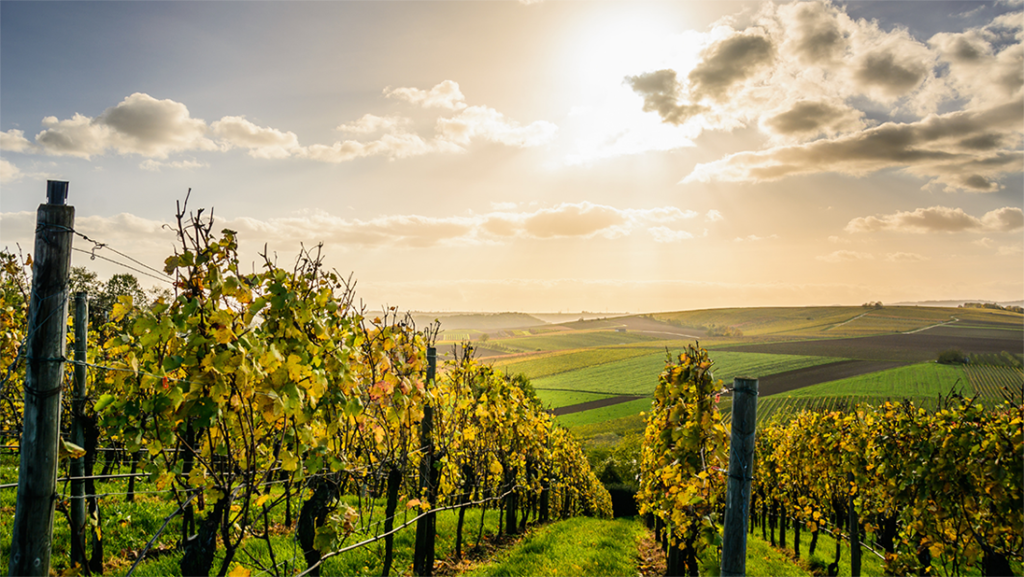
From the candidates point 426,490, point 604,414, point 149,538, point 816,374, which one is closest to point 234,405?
point 426,490

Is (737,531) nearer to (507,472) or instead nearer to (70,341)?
(507,472)

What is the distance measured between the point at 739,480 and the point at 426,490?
4782 mm

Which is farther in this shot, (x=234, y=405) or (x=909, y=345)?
(x=909, y=345)

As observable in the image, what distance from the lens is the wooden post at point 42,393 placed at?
2.38 m

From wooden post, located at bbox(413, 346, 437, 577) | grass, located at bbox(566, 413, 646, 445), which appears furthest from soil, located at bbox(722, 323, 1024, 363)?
wooden post, located at bbox(413, 346, 437, 577)

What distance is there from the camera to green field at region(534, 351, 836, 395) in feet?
226

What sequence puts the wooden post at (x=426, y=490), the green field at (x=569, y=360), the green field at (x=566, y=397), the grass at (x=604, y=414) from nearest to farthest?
the wooden post at (x=426, y=490) → the grass at (x=604, y=414) → the green field at (x=566, y=397) → the green field at (x=569, y=360)

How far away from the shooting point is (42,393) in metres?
2.39

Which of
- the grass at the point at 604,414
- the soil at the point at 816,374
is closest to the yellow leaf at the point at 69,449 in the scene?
the grass at the point at 604,414

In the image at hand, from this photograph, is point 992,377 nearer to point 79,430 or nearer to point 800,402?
point 800,402

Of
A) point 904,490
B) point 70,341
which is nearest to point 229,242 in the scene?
point 70,341

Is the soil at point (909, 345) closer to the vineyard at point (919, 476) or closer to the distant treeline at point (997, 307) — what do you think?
the distant treeline at point (997, 307)

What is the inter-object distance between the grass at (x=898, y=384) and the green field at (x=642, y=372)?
9.03 meters

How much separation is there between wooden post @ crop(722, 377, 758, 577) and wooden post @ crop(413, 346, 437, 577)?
3944mm
